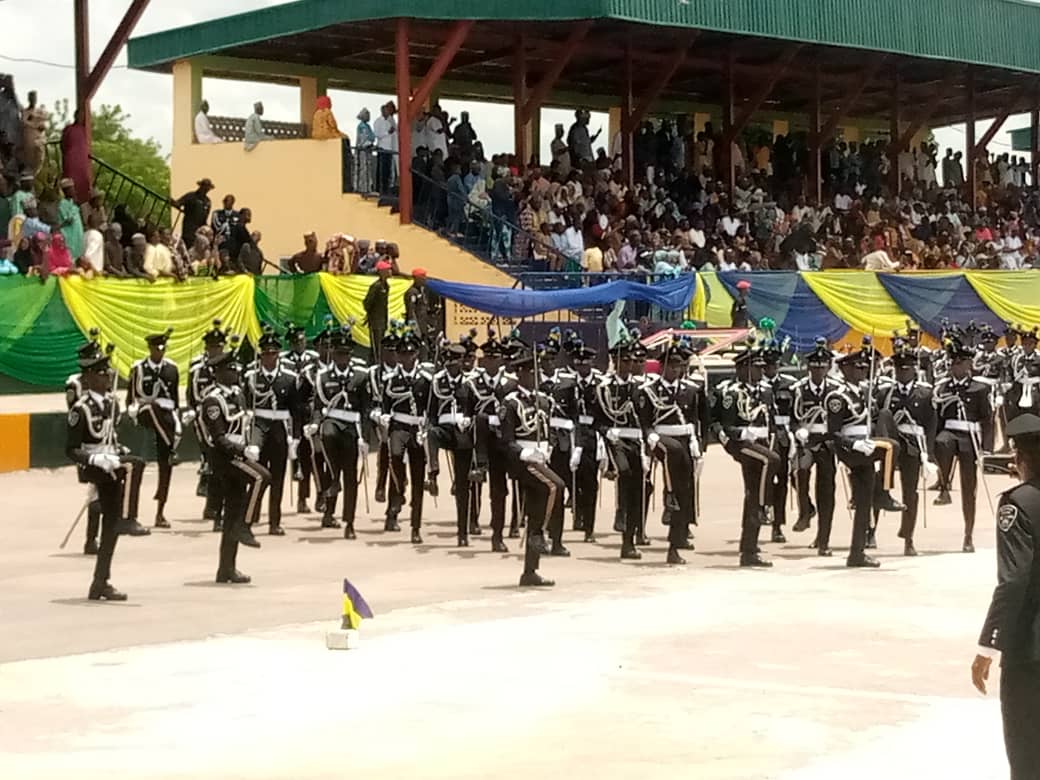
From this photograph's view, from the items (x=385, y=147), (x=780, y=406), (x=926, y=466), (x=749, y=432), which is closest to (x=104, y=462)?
(x=749, y=432)

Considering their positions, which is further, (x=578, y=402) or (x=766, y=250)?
(x=766, y=250)

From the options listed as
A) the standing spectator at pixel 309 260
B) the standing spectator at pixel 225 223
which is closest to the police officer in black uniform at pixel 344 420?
the standing spectator at pixel 309 260

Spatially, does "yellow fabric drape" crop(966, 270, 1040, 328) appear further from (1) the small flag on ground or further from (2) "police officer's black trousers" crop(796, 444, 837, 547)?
(1) the small flag on ground

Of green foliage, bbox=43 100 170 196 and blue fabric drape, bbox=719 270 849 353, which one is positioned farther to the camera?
green foliage, bbox=43 100 170 196

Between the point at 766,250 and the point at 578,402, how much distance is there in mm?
20690

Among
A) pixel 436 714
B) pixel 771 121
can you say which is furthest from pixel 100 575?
pixel 771 121

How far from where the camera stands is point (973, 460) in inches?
729

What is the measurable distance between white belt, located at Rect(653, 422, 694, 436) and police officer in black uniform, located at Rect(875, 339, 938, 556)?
1959 millimetres

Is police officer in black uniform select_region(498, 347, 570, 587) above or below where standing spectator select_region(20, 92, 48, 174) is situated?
below

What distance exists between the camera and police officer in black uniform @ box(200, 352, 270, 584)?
15.3m

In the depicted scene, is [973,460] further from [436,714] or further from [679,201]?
[679,201]

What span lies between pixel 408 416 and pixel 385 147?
15.7m

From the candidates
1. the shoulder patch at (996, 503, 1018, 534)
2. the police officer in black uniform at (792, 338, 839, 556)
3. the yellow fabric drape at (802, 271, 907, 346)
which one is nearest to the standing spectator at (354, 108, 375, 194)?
the yellow fabric drape at (802, 271, 907, 346)

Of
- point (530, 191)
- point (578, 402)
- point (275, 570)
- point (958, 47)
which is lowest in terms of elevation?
point (275, 570)
